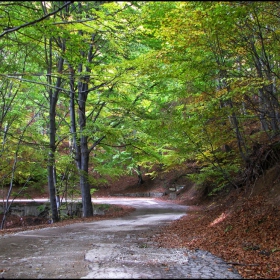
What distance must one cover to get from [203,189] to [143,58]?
46.2ft

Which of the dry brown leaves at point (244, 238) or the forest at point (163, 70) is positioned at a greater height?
the forest at point (163, 70)

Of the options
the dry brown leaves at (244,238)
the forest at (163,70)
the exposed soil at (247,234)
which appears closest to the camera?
the dry brown leaves at (244,238)

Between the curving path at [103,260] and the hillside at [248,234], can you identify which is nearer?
the curving path at [103,260]

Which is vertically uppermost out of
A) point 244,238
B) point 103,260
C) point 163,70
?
point 163,70

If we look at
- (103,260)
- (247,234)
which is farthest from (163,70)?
(103,260)

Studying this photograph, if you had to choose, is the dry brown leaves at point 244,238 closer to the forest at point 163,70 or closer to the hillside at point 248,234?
the hillside at point 248,234

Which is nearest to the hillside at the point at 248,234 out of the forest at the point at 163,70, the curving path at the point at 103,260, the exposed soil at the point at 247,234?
the exposed soil at the point at 247,234

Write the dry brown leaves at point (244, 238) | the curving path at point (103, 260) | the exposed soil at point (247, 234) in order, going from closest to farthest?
1. the curving path at point (103, 260)
2. the dry brown leaves at point (244, 238)
3. the exposed soil at point (247, 234)

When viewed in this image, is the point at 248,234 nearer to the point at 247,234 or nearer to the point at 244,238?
the point at 247,234

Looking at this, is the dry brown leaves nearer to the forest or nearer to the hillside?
the hillside

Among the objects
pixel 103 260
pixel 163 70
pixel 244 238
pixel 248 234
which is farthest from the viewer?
pixel 163 70

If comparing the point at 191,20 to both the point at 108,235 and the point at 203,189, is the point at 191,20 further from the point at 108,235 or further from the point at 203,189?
the point at 203,189

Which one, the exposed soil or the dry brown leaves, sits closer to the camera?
the dry brown leaves

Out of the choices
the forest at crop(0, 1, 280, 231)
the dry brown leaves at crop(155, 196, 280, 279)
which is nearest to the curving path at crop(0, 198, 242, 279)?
the dry brown leaves at crop(155, 196, 280, 279)
